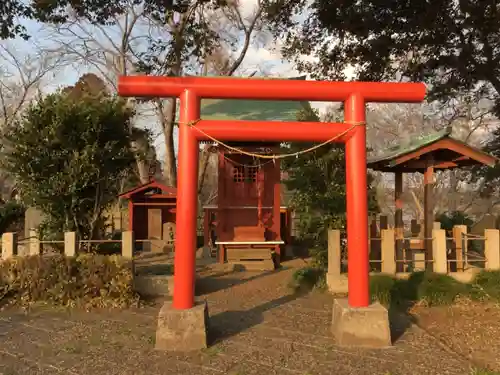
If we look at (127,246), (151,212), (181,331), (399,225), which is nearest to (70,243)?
(127,246)

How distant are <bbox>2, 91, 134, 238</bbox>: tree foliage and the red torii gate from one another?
3.48 m

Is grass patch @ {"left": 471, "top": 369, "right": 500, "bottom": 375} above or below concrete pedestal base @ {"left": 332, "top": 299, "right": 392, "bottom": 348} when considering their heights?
below

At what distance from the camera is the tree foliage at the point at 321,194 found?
9555 millimetres

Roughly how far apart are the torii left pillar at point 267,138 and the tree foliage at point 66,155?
345cm

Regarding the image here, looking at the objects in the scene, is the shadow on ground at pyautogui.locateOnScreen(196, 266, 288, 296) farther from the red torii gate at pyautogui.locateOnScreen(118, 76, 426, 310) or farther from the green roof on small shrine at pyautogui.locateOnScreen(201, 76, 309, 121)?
the green roof on small shrine at pyautogui.locateOnScreen(201, 76, 309, 121)

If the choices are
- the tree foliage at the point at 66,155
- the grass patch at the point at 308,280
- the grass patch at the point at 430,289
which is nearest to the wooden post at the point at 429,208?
the grass patch at the point at 430,289

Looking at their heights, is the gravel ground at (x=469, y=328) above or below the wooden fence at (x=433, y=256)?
below

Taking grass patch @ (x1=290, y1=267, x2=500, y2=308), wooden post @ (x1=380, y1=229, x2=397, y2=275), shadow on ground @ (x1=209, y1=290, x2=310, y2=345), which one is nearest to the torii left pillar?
shadow on ground @ (x1=209, y1=290, x2=310, y2=345)

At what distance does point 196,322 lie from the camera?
5.08 metres

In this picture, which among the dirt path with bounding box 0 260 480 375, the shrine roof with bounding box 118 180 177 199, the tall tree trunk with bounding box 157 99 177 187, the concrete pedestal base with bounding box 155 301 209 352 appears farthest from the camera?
the tall tree trunk with bounding box 157 99 177 187

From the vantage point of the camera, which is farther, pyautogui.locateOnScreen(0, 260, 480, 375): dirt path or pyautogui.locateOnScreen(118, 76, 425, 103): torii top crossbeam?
pyautogui.locateOnScreen(118, 76, 425, 103): torii top crossbeam

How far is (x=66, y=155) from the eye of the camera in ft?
27.1

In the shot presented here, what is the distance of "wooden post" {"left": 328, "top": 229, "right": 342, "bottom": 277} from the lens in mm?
7977

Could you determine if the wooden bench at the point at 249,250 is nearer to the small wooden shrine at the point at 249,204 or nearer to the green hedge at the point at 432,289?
the small wooden shrine at the point at 249,204
